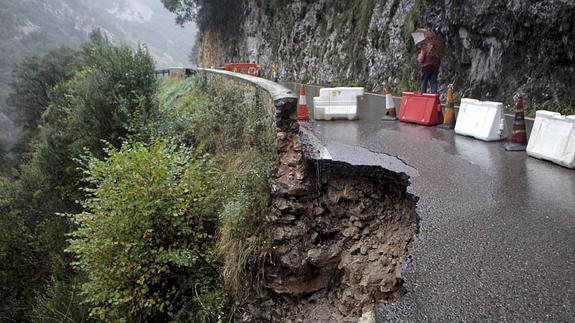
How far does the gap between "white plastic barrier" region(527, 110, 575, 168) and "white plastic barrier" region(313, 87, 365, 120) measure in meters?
4.61

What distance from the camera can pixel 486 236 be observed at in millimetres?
4004

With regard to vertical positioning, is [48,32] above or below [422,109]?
above

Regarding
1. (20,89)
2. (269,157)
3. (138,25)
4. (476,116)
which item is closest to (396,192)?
(269,157)

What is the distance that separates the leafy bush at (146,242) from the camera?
232 inches

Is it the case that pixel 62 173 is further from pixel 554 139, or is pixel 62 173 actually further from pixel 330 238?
pixel 554 139

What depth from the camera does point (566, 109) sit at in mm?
8695

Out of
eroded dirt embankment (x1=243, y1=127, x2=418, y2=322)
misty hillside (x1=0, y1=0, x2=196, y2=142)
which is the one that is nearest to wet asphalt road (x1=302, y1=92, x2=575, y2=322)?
eroded dirt embankment (x1=243, y1=127, x2=418, y2=322)

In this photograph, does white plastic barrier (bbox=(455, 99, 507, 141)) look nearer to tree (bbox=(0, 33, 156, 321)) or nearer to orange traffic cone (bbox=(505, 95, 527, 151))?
orange traffic cone (bbox=(505, 95, 527, 151))

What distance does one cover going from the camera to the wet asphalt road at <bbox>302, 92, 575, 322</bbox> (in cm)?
305

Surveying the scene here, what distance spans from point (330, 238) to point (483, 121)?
13.4ft

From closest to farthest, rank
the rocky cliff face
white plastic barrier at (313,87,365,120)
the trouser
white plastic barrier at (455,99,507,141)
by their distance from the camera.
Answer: white plastic barrier at (455,99,507,141), the rocky cliff face, white plastic barrier at (313,87,365,120), the trouser

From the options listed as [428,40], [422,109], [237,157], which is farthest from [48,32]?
[422,109]

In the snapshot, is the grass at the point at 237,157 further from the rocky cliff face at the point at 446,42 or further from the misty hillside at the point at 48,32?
the misty hillside at the point at 48,32

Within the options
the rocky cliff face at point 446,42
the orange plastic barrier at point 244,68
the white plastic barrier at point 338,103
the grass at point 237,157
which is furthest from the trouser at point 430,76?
the orange plastic barrier at point 244,68
